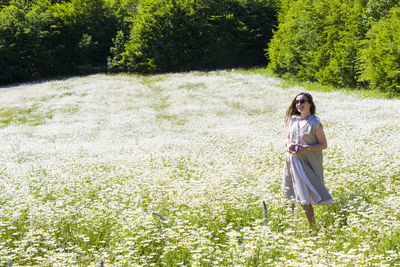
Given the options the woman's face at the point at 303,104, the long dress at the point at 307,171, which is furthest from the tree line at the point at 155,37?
the long dress at the point at 307,171

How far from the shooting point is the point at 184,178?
9.41m

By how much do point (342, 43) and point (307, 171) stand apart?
1012 inches

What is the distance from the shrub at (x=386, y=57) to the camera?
73.5 ft

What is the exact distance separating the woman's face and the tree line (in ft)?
92.5

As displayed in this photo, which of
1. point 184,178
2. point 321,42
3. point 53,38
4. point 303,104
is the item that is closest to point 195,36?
point 53,38

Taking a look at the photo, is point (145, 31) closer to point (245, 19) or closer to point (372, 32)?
point (245, 19)

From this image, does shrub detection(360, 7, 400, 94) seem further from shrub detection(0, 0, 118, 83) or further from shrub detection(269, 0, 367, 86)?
shrub detection(0, 0, 118, 83)

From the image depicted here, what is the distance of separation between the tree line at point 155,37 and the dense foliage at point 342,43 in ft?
0.53

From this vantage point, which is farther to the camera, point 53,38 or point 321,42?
point 53,38

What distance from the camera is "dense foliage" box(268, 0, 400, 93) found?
2348 cm

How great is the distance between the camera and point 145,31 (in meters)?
45.8

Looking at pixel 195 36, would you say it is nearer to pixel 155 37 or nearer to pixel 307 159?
pixel 155 37

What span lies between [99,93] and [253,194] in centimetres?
2936

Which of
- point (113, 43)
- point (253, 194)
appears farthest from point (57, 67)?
point (253, 194)
